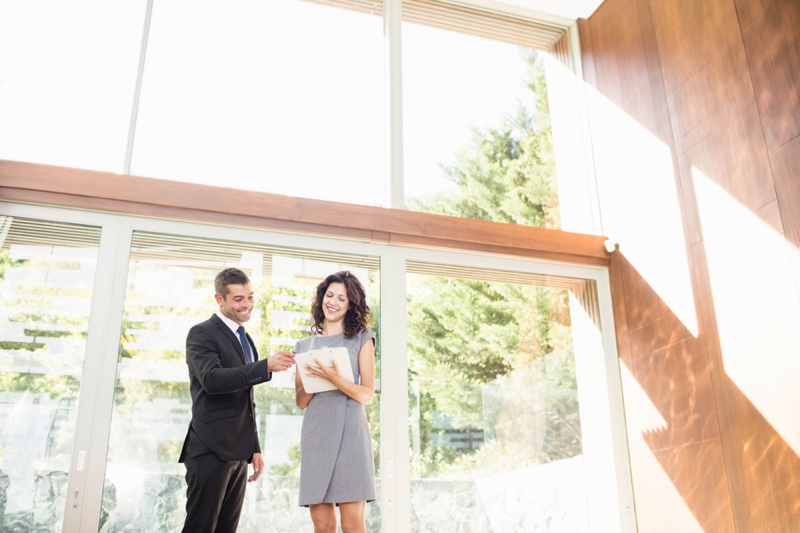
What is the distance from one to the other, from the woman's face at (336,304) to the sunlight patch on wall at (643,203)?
1938 mm

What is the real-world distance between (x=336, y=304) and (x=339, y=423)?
1.76 ft

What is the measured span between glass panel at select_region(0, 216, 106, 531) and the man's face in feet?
2.36

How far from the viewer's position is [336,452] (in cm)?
291

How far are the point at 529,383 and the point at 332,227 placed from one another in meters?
1.47

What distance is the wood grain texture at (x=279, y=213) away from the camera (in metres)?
3.56

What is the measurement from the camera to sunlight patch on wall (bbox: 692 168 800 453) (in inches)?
128

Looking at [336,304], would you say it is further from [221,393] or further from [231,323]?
[221,393]

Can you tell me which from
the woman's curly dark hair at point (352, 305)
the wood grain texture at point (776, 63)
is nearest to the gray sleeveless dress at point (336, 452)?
the woman's curly dark hair at point (352, 305)

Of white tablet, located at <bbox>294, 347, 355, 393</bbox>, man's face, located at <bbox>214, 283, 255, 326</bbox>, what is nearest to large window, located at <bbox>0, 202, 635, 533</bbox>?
man's face, located at <bbox>214, 283, 255, 326</bbox>

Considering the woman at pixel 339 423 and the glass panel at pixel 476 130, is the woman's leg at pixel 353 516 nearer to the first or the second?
the woman at pixel 339 423

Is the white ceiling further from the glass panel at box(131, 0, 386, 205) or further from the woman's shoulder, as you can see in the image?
the woman's shoulder

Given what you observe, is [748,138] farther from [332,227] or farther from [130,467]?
[130,467]

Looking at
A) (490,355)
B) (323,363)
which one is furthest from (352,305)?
(490,355)

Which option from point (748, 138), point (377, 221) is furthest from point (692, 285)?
point (377, 221)
